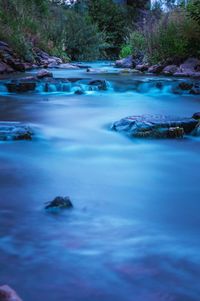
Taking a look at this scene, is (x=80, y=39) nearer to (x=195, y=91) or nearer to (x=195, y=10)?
(x=195, y=10)

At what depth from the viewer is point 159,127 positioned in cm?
586

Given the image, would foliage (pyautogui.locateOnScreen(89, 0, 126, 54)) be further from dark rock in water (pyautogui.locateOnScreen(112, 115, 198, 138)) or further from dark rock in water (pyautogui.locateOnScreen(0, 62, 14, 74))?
dark rock in water (pyautogui.locateOnScreen(112, 115, 198, 138))

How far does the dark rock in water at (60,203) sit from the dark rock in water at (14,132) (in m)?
2.40

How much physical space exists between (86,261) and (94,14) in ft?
107

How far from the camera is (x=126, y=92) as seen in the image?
11445 millimetres

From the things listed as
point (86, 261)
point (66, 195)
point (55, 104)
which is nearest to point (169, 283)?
point (86, 261)

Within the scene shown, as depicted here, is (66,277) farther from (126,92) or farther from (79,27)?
(79,27)

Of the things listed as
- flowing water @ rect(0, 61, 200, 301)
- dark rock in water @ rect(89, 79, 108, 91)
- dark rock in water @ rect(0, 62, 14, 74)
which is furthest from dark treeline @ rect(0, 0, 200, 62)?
flowing water @ rect(0, 61, 200, 301)

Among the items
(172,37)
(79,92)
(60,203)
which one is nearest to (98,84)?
(79,92)

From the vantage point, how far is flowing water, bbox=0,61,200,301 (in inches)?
85.7

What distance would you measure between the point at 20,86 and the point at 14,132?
17.4 feet

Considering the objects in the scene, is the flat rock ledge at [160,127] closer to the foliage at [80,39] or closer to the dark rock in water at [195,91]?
the dark rock in water at [195,91]

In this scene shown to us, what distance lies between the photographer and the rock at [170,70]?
1488 centimetres

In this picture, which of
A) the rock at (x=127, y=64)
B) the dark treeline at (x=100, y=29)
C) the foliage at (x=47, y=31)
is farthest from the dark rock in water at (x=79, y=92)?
the rock at (x=127, y=64)
